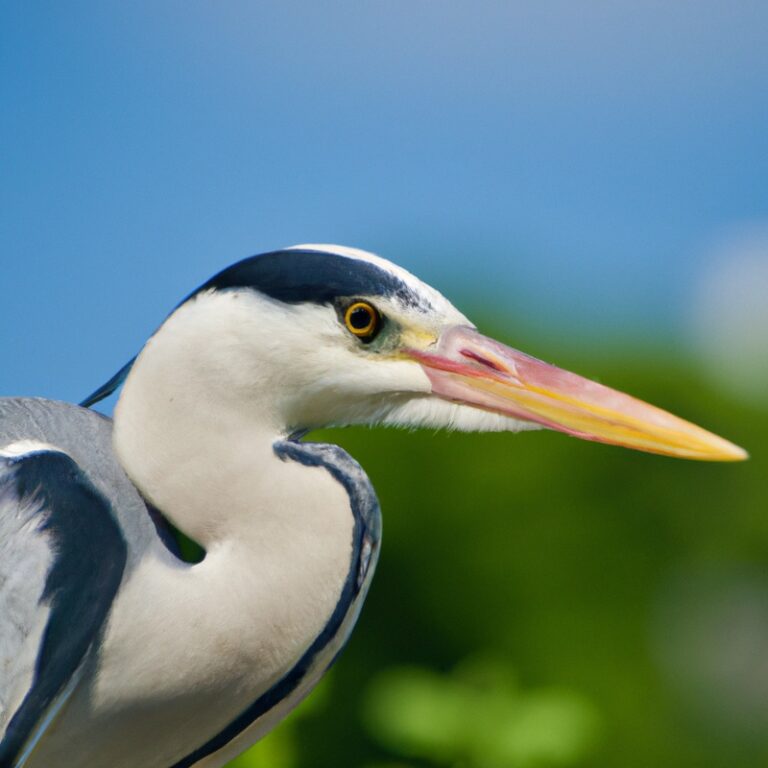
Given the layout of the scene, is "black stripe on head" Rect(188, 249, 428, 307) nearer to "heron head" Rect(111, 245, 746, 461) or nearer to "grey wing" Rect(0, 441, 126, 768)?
"heron head" Rect(111, 245, 746, 461)

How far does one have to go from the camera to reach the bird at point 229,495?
138 centimetres


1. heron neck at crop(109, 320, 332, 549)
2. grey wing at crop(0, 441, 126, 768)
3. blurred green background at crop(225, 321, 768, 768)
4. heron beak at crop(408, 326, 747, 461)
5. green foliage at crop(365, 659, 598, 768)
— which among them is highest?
heron beak at crop(408, 326, 747, 461)

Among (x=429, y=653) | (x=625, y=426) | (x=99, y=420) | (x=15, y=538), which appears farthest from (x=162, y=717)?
(x=429, y=653)

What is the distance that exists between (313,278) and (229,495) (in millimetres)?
280

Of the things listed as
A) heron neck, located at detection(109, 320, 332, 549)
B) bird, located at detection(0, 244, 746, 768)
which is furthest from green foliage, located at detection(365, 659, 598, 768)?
heron neck, located at detection(109, 320, 332, 549)

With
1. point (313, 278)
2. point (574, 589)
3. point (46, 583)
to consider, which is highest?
point (313, 278)

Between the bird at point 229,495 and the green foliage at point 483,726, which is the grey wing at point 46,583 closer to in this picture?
the bird at point 229,495

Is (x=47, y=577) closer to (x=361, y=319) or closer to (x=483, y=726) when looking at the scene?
(x=361, y=319)

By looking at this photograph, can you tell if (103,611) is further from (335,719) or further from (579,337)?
(579,337)

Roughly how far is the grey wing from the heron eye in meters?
0.36

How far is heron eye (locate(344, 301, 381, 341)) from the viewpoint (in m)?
1.43

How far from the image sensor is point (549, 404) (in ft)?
4.89

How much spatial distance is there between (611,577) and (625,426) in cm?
296

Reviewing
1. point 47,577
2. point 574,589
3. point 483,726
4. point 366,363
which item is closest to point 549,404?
point 366,363
